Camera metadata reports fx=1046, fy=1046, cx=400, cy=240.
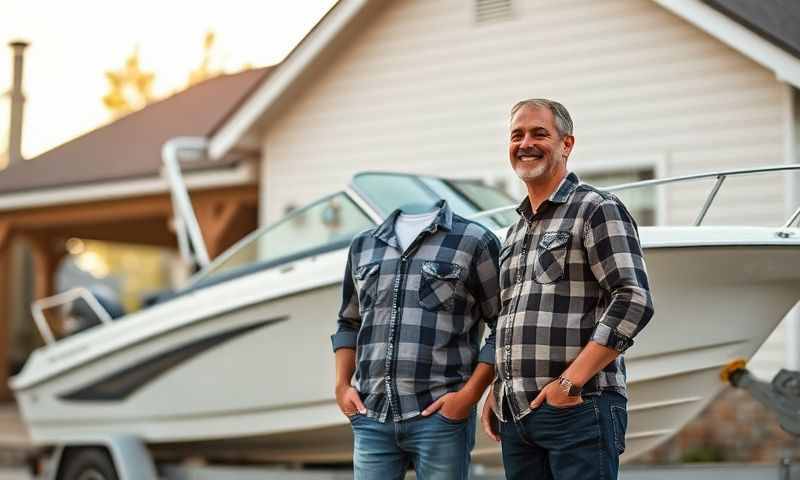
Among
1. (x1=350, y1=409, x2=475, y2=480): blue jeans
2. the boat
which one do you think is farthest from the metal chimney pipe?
(x1=350, y1=409, x2=475, y2=480): blue jeans

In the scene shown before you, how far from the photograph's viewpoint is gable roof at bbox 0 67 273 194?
12500 mm

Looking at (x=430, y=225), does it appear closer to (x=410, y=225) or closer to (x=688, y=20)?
(x=410, y=225)

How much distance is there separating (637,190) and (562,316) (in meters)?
4.76

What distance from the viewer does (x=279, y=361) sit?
18.2 ft

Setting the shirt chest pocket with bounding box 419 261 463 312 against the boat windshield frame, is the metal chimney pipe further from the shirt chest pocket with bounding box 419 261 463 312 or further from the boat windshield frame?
the shirt chest pocket with bounding box 419 261 463 312

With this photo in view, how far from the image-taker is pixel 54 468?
6.49 meters

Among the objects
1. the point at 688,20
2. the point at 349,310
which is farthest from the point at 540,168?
the point at 688,20

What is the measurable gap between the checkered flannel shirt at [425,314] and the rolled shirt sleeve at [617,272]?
582 millimetres

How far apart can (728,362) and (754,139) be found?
10.9ft

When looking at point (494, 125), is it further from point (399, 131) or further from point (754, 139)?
point (754, 139)

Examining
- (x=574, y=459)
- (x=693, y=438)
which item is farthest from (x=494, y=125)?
→ (x=574, y=459)

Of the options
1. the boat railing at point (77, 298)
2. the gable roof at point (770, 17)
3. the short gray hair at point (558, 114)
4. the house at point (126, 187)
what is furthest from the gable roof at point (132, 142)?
the short gray hair at point (558, 114)

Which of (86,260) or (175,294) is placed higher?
(175,294)

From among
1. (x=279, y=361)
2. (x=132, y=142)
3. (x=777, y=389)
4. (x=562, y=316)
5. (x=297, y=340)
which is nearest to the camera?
(x=562, y=316)
